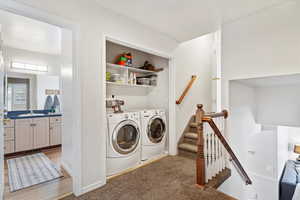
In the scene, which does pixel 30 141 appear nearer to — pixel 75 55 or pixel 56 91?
pixel 56 91

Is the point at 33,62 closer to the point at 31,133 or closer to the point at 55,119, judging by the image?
the point at 55,119

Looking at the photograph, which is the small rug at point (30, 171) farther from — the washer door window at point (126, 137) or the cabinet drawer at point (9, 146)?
the washer door window at point (126, 137)

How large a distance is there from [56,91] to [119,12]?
3.24 meters

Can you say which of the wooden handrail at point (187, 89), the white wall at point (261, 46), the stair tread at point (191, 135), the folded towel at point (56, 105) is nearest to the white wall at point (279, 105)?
the white wall at point (261, 46)

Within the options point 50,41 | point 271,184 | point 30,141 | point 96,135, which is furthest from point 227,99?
point 30,141

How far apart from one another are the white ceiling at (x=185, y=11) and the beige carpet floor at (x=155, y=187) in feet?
8.08

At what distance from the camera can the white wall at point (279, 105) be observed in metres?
3.12

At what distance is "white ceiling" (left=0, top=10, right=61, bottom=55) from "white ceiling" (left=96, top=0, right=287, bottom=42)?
159 centimetres

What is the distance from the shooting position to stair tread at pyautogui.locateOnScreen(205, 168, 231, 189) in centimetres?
211

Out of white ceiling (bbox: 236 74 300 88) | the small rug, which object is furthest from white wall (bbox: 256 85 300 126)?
the small rug

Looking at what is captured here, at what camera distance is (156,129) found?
3008 mm

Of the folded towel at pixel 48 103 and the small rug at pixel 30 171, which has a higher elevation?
the folded towel at pixel 48 103

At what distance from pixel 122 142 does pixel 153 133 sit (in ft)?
2.33

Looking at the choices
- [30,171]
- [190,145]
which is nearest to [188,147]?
[190,145]
